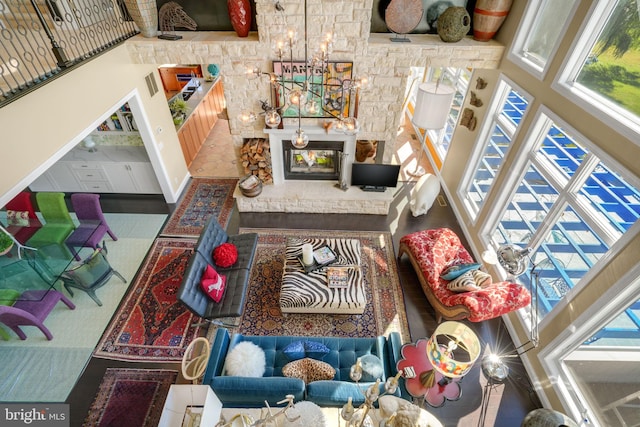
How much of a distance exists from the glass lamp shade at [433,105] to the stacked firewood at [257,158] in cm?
283

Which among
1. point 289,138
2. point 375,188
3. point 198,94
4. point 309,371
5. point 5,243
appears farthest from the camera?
point 198,94

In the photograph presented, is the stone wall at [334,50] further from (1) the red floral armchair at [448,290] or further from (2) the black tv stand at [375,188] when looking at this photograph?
(1) the red floral armchair at [448,290]

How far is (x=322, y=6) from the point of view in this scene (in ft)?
15.2

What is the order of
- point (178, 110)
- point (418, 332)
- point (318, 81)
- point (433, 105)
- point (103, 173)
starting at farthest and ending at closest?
point (178, 110) < point (103, 173) < point (433, 105) < point (318, 81) < point (418, 332)

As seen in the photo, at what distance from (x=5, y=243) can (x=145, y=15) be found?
3.70 meters

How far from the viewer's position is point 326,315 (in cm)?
469

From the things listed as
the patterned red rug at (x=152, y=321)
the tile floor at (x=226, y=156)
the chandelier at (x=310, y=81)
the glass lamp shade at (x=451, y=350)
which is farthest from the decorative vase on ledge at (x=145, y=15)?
the glass lamp shade at (x=451, y=350)

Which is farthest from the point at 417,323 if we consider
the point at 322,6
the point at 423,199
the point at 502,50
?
the point at 322,6

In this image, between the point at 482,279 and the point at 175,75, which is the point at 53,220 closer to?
the point at 175,75

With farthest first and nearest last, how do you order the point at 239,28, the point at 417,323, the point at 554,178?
the point at 239,28 → the point at 417,323 → the point at 554,178

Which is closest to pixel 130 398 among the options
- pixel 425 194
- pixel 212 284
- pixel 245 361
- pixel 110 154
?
pixel 212 284

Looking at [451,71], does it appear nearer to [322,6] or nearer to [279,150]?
[322,6]

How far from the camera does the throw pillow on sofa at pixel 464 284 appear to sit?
163 inches

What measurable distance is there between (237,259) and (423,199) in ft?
11.6
